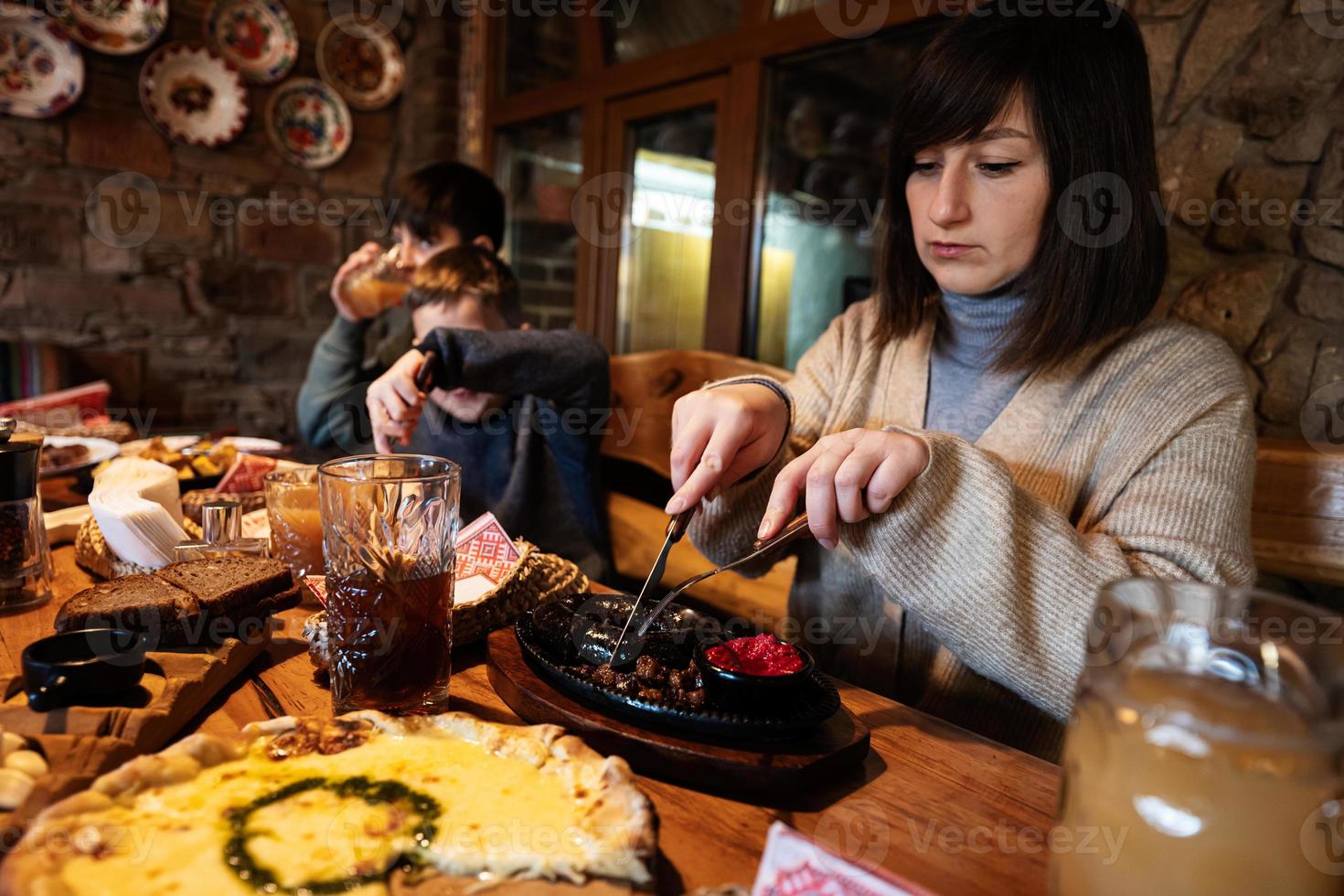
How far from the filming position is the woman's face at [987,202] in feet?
3.63

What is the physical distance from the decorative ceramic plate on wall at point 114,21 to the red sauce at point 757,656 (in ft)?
12.6

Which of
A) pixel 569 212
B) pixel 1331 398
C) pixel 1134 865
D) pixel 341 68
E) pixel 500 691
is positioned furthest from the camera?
pixel 341 68

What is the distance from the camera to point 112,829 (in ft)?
1.73

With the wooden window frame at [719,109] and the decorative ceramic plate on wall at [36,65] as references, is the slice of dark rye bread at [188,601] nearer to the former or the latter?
the wooden window frame at [719,109]

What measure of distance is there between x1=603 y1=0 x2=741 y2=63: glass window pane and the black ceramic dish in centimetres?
269

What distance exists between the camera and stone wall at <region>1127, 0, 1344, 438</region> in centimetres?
157

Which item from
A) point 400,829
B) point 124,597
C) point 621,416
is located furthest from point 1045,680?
point 621,416

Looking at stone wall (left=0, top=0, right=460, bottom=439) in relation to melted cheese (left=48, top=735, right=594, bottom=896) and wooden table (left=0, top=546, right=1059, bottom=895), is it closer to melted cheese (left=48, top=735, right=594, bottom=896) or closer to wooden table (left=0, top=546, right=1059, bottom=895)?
wooden table (left=0, top=546, right=1059, bottom=895)

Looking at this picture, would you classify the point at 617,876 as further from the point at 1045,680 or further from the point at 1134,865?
the point at 1045,680

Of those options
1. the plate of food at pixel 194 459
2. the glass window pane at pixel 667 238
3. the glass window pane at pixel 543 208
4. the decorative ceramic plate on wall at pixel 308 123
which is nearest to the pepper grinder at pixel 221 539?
the plate of food at pixel 194 459

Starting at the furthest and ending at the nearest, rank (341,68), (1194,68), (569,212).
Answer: (341,68) → (569,212) → (1194,68)

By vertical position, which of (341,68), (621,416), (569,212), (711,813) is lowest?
(711,813)

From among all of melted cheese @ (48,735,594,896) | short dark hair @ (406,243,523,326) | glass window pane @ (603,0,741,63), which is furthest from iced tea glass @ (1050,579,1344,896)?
glass window pane @ (603,0,741,63)

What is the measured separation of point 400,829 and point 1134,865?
45cm
